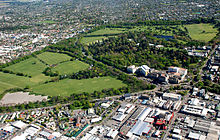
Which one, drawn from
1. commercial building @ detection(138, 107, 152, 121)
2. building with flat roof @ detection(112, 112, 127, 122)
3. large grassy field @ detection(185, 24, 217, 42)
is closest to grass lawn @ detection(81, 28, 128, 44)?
large grassy field @ detection(185, 24, 217, 42)

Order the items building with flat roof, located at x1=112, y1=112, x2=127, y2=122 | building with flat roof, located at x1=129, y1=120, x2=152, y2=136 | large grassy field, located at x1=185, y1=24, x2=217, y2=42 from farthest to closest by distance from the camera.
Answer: large grassy field, located at x1=185, y1=24, x2=217, y2=42 → building with flat roof, located at x1=112, y1=112, x2=127, y2=122 → building with flat roof, located at x1=129, y1=120, x2=152, y2=136

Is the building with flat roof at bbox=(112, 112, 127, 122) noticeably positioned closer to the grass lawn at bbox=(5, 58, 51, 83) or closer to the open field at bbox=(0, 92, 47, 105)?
the open field at bbox=(0, 92, 47, 105)

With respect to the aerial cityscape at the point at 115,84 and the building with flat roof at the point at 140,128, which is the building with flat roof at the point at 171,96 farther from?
the building with flat roof at the point at 140,128

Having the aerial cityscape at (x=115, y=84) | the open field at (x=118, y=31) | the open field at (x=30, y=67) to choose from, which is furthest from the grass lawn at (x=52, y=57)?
the open field at (x=118, y=31)

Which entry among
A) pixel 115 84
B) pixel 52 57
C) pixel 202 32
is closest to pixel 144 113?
pixel 115 84

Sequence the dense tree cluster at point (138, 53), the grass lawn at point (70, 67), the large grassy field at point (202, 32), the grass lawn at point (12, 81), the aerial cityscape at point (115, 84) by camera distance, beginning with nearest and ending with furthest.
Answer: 1. the aerial cityscape at point (115, 84)
2. the grass lawn at point (12, 81)
3. the dense tree cluster at point (138, 53)
4. the grass lawn at point (70, 67)
5. the large grassy field at point (202, 32)
